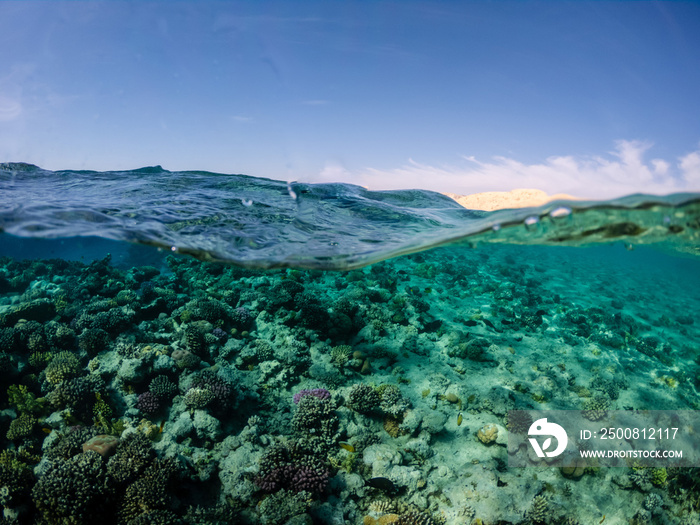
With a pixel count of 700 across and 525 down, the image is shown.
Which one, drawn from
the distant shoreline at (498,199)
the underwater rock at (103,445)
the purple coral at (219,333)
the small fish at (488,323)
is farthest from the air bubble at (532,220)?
the underwater rock at (103,445)

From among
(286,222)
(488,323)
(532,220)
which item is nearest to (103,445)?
(286,222)

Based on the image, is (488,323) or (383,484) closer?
(383,484)

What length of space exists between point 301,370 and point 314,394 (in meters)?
1.43

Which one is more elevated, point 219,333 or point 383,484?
point 219,333

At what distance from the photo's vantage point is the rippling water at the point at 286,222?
800cm

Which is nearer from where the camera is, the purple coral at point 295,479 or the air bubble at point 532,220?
the purple coral at point 295,479

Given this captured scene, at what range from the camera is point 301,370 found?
9.27 meters

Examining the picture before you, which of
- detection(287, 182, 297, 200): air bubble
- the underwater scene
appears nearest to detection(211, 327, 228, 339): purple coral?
the underwater scene

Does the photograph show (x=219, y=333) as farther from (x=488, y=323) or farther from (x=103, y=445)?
(x=488, y=323)

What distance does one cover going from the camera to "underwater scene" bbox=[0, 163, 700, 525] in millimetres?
6047

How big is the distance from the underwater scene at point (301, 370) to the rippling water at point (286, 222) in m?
0.08

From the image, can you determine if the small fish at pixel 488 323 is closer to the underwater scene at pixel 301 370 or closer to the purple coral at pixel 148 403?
the underwater scene at pixel 301 370

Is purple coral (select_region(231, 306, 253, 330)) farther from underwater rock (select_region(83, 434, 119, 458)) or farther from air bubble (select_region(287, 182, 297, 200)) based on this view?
air bubble (select_region(287, 182, 297, 200))

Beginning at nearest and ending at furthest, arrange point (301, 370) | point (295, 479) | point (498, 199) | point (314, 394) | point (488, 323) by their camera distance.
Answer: point (295, 479), point (314, 394), point (301, 370), point (488, 323), point (498, 199)
